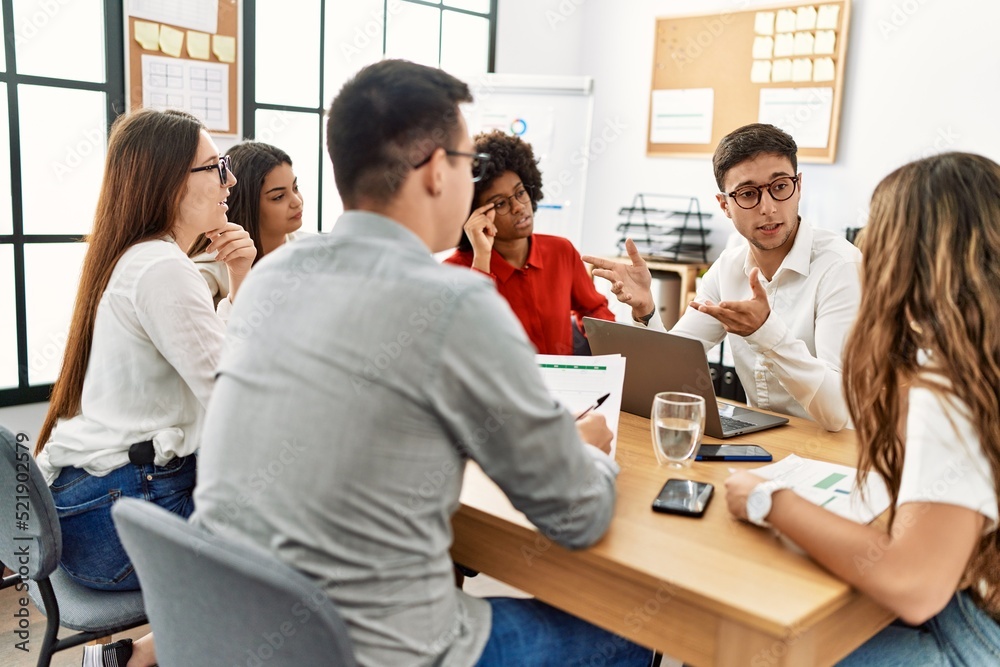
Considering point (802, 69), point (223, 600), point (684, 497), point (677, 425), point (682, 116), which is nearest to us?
point (223, 600)

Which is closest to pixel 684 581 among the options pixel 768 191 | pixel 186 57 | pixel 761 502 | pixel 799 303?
pixel 761 502

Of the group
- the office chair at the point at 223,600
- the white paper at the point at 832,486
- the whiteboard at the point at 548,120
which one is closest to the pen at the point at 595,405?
the white paper at the point at 832,486

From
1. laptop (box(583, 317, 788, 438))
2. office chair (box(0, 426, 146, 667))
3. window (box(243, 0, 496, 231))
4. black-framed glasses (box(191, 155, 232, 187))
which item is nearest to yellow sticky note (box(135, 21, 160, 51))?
window (box(243, 0, 496, 231))

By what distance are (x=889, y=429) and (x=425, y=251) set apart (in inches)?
26.8

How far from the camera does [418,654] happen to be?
1.05m

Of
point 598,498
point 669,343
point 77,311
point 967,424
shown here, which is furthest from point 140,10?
point 967,424

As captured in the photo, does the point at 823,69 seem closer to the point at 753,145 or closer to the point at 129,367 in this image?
the point at 753,145

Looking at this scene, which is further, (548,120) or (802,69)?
(548,120)

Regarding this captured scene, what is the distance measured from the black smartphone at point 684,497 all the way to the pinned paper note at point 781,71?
375cm

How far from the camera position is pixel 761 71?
4684 millimetres

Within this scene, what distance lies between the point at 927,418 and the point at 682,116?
4.20m

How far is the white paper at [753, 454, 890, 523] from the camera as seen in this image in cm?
128

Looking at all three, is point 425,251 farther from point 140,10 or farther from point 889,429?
point 140,10

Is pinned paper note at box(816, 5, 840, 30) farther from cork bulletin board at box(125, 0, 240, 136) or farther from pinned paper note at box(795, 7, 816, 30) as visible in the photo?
cork bulletin board at box(125, 0, 240, 136)
